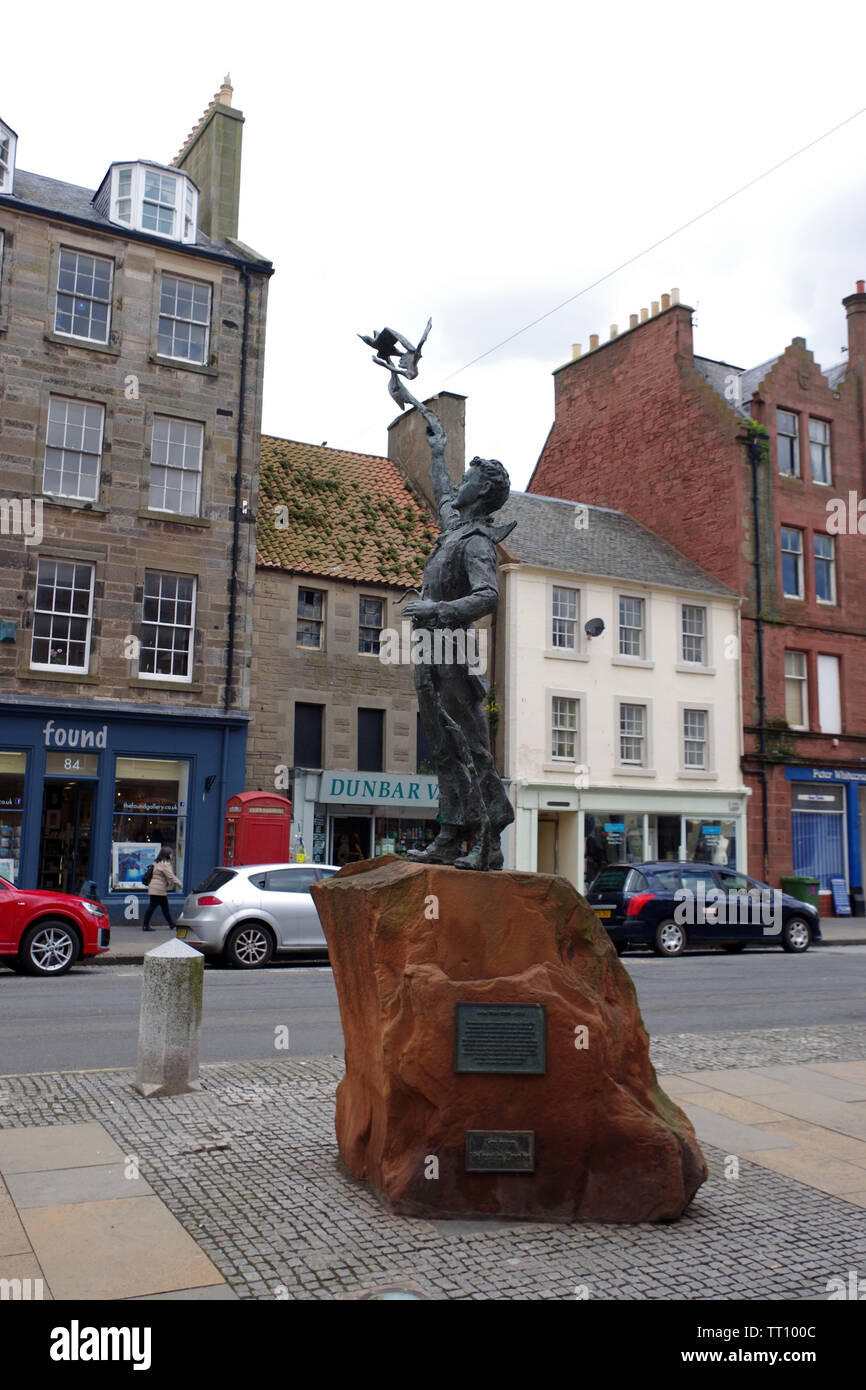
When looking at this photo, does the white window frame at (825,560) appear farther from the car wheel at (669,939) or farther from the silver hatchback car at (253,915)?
the silver hatchback car at (253,915)

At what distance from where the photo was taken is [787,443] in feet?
105

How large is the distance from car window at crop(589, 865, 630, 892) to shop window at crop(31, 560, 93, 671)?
36.5 feet

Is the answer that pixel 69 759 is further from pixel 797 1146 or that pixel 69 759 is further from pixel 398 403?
pixel 797 1146

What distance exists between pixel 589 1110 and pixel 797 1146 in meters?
2.31

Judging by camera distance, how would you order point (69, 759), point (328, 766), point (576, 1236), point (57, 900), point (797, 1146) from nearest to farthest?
point (576, 1236)
point (797, 1146)
point (57, 900)
point (69, 759)
point (328, 766)

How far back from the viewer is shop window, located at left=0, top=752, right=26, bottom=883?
68.0ft

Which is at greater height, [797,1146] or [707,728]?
[707,728]

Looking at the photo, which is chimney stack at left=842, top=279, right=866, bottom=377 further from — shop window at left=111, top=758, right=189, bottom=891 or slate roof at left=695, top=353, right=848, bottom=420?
shop window at left=111, top=758, right=189, bottom=891

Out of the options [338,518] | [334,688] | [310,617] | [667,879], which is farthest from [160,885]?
[338,518]

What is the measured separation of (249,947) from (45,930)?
3.06 metres

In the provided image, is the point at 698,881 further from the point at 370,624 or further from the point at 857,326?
the point at 857,326

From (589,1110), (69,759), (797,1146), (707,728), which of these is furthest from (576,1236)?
(707,728)

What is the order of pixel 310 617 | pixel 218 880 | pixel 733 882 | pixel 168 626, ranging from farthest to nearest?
pixel 310 617, pixel 168 626, pixel 733 882, pixel 218 880

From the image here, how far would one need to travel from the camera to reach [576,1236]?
498 centimetres
